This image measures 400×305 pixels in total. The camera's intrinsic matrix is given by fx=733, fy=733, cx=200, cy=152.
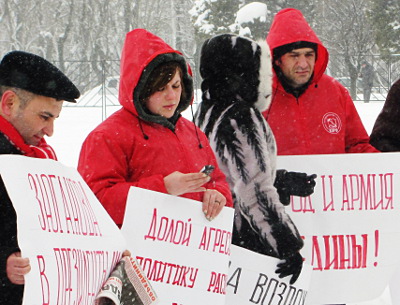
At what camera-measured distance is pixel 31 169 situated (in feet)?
7.29

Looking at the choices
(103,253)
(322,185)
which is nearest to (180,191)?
(103,253)

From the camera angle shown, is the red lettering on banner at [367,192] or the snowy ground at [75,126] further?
the snowy ground at [75,126]

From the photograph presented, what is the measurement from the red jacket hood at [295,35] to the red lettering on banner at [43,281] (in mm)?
2416

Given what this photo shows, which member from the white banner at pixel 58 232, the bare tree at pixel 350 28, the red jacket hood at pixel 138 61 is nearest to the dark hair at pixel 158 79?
the red jacket hood at pixel 138 61

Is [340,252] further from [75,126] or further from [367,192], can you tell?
[75,126]

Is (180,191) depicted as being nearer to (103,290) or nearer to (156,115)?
(156,115)

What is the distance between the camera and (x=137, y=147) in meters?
2.95

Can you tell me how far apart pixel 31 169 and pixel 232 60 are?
1405 mm

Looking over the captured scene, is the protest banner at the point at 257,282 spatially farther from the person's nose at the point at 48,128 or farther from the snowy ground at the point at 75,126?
the snowy ground at the point at 75,126

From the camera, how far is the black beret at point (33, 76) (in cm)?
238

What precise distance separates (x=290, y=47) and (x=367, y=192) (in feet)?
3.06

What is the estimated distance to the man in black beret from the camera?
2.20 meters

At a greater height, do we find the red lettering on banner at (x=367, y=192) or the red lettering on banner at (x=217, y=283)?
the red lettering on banner at (x=367, y=192)

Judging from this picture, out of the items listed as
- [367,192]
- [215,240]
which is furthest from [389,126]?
[215,240]
